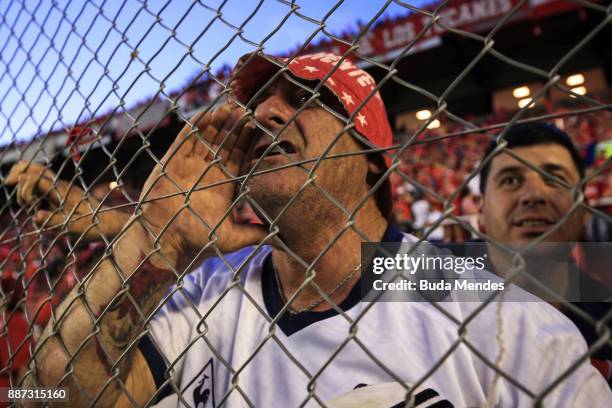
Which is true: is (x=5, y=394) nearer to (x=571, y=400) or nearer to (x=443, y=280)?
(x=443, y=280)

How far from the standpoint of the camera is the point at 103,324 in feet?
3.58

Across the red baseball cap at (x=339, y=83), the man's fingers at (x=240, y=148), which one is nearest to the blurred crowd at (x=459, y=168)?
the red baseball cap at (x=339, y=83)

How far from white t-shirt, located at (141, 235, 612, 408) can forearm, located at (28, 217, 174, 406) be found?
127mm

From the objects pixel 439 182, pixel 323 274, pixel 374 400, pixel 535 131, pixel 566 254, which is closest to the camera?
pixel 374 400

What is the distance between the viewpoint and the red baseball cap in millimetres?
1086

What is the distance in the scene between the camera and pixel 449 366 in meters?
0.90

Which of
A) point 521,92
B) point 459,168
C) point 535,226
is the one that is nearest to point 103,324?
point 535,226

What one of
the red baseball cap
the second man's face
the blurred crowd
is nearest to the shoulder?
the red baseball cap

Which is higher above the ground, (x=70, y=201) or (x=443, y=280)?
(x=70, y=201)

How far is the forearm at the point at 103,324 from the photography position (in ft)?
3.57

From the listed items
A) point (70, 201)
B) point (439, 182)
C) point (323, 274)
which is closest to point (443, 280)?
point (323, 274)

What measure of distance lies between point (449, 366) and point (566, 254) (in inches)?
33.8

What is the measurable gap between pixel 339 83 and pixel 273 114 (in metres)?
0.18

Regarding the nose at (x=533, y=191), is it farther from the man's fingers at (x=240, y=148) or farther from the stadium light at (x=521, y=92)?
the stadium light at (x=521, y=92)
